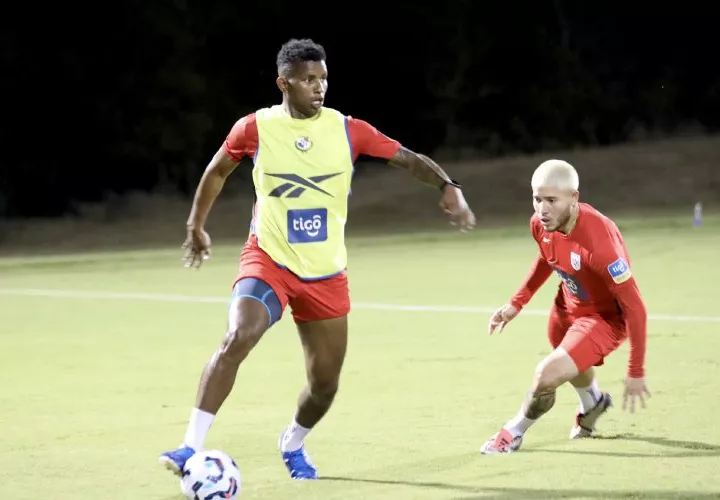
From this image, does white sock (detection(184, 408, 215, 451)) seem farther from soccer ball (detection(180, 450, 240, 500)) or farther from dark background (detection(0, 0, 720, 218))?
dark background (detection(0, 0, 720, 218))

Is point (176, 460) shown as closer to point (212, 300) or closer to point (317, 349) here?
point (317, 349)

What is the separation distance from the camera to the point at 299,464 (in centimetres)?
746

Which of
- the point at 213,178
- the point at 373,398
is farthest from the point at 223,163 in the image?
the point at 373,398

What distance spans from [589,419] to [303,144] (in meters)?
2.50

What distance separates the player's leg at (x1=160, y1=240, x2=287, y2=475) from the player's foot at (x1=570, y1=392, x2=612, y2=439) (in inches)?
87.9

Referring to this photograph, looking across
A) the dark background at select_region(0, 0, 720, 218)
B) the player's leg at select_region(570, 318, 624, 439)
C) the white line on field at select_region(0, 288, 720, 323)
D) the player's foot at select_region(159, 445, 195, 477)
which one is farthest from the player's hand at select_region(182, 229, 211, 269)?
the dark background at select_region(0, 0, 720, 218)

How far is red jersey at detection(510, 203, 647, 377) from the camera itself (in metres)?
→ 7.60

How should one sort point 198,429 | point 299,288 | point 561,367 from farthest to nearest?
point 561,367
point 299,288
point 198,429

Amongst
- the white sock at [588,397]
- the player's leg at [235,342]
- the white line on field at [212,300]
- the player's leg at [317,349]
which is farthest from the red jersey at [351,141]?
the white line on field at [212,300]

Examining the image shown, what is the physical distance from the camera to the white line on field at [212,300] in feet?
48.5

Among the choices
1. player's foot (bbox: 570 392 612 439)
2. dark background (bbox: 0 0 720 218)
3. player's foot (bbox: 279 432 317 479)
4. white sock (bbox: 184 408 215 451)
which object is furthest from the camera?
dark background (bbox: 0 0 720 218)

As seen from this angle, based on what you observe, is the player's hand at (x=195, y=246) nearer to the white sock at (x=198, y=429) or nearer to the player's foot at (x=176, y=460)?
the white sock at (x=198, y=429)

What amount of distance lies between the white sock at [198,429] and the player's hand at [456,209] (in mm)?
1651

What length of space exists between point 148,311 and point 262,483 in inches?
382
